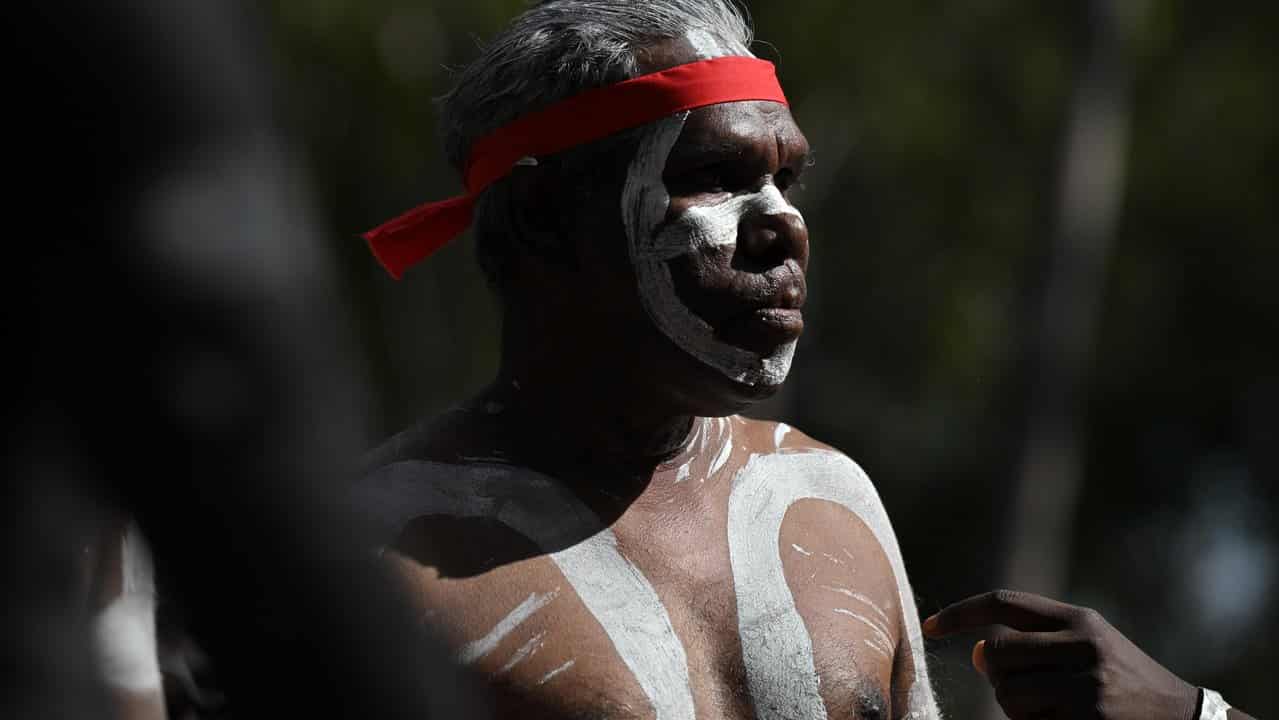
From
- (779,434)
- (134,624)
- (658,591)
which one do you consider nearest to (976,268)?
(779,434)

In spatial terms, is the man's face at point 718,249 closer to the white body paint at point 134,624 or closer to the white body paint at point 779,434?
the white body paint at point 779,434

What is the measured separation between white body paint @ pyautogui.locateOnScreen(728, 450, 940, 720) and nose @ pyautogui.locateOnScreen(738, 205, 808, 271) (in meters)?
0.42

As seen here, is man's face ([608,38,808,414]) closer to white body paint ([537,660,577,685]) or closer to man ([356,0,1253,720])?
man ([356,0,1253,720])

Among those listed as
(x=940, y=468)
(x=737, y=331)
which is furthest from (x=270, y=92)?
(x=940, y=468)

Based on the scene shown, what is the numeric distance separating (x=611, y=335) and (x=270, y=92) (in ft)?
5.83

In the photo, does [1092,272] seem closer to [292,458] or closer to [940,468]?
[940,468]

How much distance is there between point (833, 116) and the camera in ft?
38.2

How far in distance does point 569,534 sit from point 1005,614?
2.35ft

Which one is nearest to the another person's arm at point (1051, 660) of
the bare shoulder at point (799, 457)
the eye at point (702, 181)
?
the bare shoulder at point (799, 457)

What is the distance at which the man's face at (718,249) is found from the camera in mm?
2713

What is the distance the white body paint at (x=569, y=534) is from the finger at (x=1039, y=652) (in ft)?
1.64

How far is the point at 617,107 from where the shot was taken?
276 cm

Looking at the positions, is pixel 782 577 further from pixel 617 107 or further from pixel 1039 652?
pixel 617 107

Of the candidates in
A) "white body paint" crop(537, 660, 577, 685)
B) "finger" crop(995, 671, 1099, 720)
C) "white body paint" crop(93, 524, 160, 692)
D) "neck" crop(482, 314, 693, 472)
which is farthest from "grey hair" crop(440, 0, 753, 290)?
"white body paint" crop(93, 524, 160, 692)
